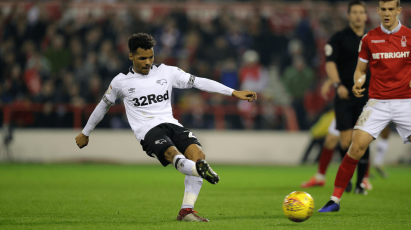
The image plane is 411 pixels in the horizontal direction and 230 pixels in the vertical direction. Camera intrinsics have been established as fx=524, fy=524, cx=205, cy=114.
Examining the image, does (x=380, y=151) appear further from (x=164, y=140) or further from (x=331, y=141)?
(x=164, y=140)

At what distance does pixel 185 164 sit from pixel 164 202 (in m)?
2.32

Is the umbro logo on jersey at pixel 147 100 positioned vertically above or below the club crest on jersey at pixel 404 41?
below

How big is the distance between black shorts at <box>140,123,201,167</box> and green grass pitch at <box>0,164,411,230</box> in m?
0.71

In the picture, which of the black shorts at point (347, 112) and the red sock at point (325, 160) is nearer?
the black shorts at point (347, 112)

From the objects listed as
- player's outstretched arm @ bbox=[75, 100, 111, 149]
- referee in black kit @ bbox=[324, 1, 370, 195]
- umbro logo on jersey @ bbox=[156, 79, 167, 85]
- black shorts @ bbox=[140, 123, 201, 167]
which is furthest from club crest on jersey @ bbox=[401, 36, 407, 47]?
player's outstretched arm @ bbox=[75, 100, 111, 149]

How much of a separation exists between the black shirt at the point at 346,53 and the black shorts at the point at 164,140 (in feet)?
11.1

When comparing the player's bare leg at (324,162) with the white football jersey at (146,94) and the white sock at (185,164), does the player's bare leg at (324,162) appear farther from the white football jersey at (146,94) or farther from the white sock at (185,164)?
the white sock at (185,164)

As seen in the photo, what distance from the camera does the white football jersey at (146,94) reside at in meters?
5.74

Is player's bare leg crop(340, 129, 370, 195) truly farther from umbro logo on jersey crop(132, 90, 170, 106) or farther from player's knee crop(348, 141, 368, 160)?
umbro logo on jersey crop(132, 90, 170, 106)

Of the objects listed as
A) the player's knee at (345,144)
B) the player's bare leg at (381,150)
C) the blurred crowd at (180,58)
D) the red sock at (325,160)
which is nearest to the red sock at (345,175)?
the player's knee at (345,144)

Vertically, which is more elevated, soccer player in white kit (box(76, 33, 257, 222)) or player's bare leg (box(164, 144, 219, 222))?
soccer player in white kit (box(76, 33, 257, 222))

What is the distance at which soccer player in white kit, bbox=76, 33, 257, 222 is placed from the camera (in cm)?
546

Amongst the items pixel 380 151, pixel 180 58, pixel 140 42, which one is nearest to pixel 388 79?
pixel 140 42

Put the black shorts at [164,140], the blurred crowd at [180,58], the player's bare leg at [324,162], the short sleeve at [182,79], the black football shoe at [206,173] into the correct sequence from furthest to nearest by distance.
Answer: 1. the blurred crowd at [180,58]
2. the player's bare leg at [324,162]
3. the short sleeve at [182,79]
4. the black shorts at [164,140]
5. the black football shoe at [206,173]
